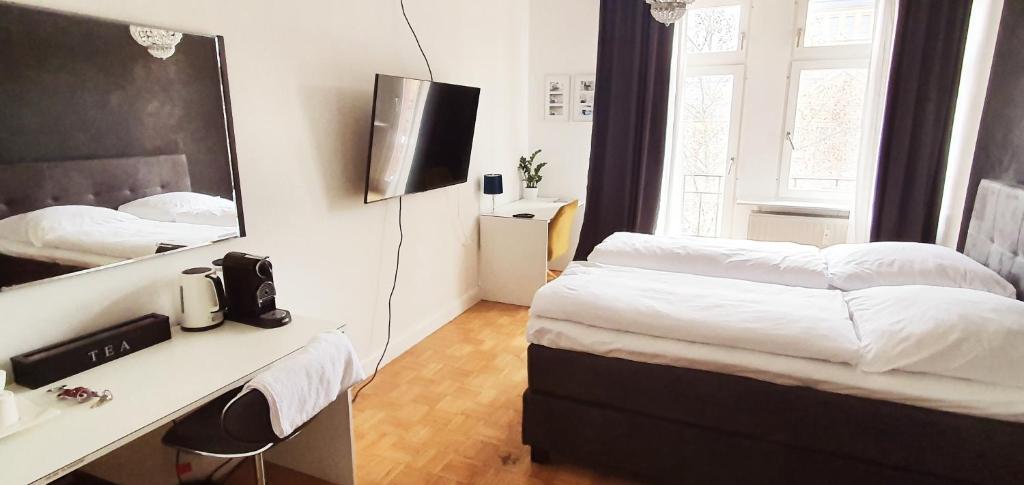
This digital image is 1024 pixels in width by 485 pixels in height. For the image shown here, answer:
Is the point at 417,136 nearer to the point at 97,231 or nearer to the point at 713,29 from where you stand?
the point at 97,231

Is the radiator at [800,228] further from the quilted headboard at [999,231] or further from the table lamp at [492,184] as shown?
the table lamp at [492,184]

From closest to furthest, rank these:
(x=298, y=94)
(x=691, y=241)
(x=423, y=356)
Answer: (x=298, y=94) → (x=691, y=241) → (x=423, y=356)

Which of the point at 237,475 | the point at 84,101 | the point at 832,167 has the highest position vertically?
the point at 84,101

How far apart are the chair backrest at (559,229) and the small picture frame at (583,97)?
3.05ft

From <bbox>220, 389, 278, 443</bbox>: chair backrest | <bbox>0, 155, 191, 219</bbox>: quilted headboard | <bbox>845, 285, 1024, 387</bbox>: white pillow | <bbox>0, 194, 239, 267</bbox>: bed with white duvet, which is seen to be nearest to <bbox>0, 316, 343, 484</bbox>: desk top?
<bbox>220, 389, 278, 443</bbox>: chair backrest

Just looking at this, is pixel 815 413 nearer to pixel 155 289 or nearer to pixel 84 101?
pixel 155 289

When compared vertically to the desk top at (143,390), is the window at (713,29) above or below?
above

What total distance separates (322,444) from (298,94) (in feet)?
5.05

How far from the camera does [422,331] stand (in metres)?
3.54

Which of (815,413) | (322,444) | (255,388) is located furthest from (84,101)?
(815,413)

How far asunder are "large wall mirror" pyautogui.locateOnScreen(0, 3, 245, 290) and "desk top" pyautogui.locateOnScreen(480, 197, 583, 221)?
234cm

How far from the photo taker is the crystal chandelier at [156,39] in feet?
5.67

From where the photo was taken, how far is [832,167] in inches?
159

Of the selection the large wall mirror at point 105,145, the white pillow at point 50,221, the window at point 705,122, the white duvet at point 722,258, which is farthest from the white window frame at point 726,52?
the white pillow at point 50,221
